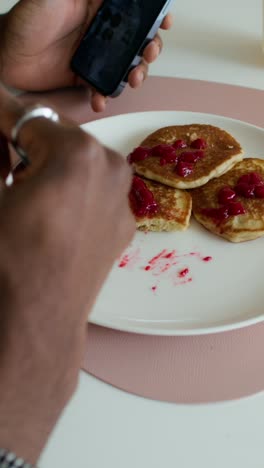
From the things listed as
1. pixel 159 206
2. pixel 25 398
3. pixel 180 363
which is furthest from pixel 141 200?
pixel 25 398

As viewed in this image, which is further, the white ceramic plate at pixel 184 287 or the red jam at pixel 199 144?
the red jam at pixel 199 144

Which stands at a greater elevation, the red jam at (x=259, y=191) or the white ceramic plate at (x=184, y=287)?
the red jam at (x=259, y=191)

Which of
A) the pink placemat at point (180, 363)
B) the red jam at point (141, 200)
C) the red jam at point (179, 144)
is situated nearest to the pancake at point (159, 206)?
the red jam at point (141, 200)

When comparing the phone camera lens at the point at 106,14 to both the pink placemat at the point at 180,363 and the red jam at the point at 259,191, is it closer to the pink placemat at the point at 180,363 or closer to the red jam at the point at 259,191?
the red jam at the point at 259,191

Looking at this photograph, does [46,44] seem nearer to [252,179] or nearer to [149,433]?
[252,179]

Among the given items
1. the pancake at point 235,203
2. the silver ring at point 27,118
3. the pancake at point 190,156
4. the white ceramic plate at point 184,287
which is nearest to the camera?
the silver ring at point 27,118

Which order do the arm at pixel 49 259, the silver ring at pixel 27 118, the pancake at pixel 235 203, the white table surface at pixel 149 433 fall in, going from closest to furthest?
the arm at pixel 49 259 < the silver ring at pixel 27 118 < the white table surface at pixel 149 433 < the pancake at pixel 235 203

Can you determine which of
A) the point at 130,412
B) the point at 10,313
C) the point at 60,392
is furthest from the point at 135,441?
the point at 10,313
